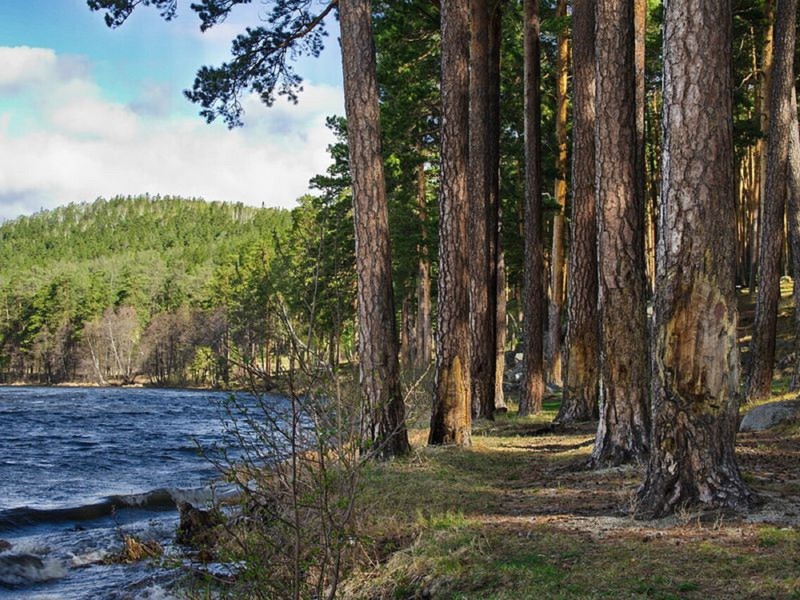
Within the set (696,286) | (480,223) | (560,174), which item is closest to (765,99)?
(560,174)

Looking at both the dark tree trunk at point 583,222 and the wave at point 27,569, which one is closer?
the wave at point 27,569

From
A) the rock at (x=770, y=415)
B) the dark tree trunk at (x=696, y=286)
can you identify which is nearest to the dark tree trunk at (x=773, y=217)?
the rock at (x=770, y=415)

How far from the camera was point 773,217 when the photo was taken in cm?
1413

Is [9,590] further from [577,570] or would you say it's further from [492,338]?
[492,338]

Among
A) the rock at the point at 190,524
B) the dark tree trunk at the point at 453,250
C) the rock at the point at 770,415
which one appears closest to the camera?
the rock at the point at 190,524

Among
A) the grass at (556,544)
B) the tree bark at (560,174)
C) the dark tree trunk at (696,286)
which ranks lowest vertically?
the grass at (556,544)

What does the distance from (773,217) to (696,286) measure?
9377mm

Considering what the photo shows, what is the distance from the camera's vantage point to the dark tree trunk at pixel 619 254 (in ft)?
27.7

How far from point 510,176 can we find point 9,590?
927 inches

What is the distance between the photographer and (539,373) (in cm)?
1720

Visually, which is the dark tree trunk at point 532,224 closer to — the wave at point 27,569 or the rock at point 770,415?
the rock at point 770,415

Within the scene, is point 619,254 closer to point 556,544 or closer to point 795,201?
point 556,544

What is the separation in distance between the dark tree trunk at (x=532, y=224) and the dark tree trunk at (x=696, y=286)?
35.4 ft

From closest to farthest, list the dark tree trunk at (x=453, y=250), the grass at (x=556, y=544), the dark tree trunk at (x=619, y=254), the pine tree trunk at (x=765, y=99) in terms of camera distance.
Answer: the grass at (x=556, y=544)
the dark tree trunk at (x=619, y=254)
the dark tree trunk at (x=453, y=250)
the pine tree trunk at (x=765, y=99)
